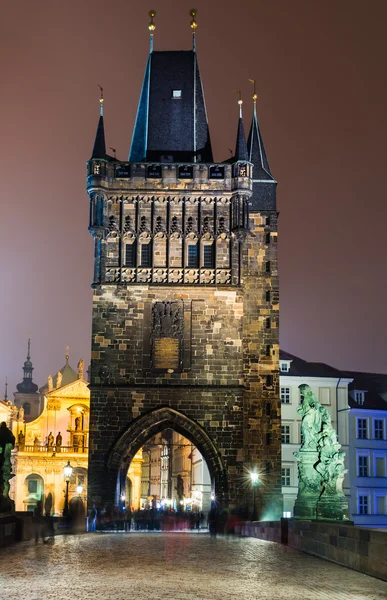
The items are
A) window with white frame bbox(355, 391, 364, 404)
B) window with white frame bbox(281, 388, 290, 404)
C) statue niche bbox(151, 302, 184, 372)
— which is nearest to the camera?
statue niche bbox(151, 302, 184, 372)

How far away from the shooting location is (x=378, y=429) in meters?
53.7

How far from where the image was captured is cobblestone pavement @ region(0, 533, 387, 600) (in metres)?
11.5

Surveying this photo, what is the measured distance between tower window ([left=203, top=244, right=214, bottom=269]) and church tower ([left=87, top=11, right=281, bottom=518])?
0.04 metres

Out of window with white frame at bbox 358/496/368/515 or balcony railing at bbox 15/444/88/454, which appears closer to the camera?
window with white frame at bbox 358/496/368/515

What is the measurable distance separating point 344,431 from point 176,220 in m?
19.5

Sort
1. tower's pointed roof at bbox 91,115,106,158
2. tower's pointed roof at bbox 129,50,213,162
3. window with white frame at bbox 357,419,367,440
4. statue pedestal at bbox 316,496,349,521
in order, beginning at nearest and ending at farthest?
statue pedestal at bbox 316,496,349,521, tower's pointed roof at bbox 91,115,106,158, tower's pointed roof at bbox 129,50,213,162, window with white frame at bbox 357,419,367,440

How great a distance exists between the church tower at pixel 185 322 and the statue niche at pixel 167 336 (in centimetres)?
4

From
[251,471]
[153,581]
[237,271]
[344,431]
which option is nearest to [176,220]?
[237,271]

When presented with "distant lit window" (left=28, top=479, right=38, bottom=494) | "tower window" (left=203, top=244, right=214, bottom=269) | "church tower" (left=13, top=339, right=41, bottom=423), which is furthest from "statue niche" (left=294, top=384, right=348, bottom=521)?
"church tower" (left=13, top=339, right=41, bottom=423)

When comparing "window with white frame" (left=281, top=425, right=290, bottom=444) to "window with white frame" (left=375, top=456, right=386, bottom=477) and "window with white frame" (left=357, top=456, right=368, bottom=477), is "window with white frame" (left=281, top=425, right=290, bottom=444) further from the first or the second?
"window with white frame" (left=375, top=456, right=386, bottom=477)

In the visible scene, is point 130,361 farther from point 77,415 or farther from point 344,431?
point 77,415

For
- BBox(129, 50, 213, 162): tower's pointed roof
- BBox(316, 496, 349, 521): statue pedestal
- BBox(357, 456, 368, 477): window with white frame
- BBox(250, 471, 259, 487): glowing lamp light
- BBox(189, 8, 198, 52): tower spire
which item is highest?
BBox(189, 8, 198, 52): tower spire

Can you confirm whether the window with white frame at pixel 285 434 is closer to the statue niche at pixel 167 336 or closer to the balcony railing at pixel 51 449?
the statue niche at pixel 167 336

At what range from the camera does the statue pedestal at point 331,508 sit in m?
21.8
